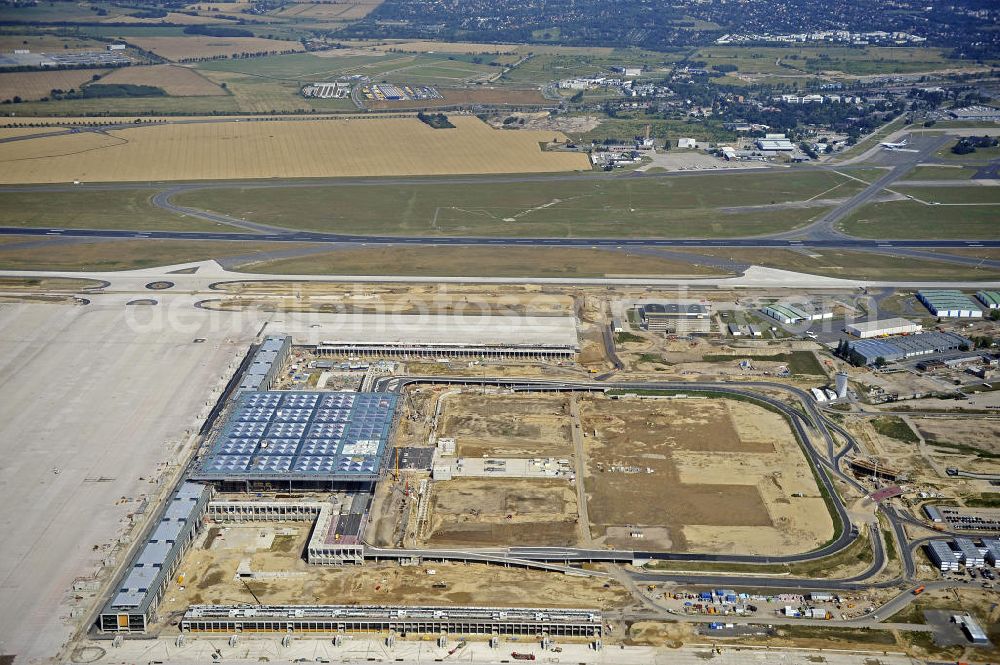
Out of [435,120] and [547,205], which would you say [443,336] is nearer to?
[547,205]

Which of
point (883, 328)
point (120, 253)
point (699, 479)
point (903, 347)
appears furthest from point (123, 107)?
point (699, 479)

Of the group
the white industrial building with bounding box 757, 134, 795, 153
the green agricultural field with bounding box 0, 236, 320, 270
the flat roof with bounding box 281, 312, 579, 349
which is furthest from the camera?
the white industrial building with bounding box 757, 134, 795, 153

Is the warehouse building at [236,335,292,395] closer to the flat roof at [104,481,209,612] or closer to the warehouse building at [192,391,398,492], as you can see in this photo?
the warehouse building at [192,391,398,492]

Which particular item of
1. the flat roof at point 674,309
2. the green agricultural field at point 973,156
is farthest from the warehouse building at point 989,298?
the green agricultural field at point 973,156

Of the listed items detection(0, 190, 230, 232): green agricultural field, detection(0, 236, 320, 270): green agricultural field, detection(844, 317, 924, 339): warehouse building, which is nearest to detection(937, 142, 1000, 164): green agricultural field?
detection(844, 317, 924, 339): warehouse building

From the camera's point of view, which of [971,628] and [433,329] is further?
[433,329]

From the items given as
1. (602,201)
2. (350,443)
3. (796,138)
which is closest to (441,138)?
(602,201)
